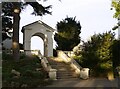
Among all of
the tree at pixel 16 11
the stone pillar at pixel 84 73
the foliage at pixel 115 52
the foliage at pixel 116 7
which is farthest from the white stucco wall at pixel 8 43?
the foliage at pixel 115 52

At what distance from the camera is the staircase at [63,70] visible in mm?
25013

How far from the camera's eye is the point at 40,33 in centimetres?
3747

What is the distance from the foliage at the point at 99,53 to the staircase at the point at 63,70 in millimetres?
1736

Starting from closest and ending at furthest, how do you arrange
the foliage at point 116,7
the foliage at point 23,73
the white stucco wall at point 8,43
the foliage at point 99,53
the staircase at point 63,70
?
the foliage at point 23,73 → the staircase at point 63,70 → the foliage at point 99,53 → the foliage at point 116,7 → the white stucco wall at point 8,43

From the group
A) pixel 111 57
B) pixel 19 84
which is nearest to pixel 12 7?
pixel 111 57

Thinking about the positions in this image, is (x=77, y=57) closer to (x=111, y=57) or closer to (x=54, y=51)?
(x=111, y=57)

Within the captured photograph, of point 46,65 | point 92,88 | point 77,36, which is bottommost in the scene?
point 92,88

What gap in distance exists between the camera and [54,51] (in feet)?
124

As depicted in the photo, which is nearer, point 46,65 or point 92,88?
point 92,88

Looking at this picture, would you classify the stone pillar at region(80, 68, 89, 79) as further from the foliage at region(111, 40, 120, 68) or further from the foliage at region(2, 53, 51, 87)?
the foliage at region(2, 53, 51, 87)

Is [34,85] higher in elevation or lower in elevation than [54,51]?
lower

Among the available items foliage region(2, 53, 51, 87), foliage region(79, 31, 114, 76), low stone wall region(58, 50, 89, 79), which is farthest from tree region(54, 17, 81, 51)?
foliage region(79, 31, 114, 76)

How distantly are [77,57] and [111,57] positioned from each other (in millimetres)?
4299

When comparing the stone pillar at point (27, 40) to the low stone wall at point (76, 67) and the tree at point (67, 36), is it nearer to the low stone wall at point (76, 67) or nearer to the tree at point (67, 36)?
the tree at point (67, 36)
